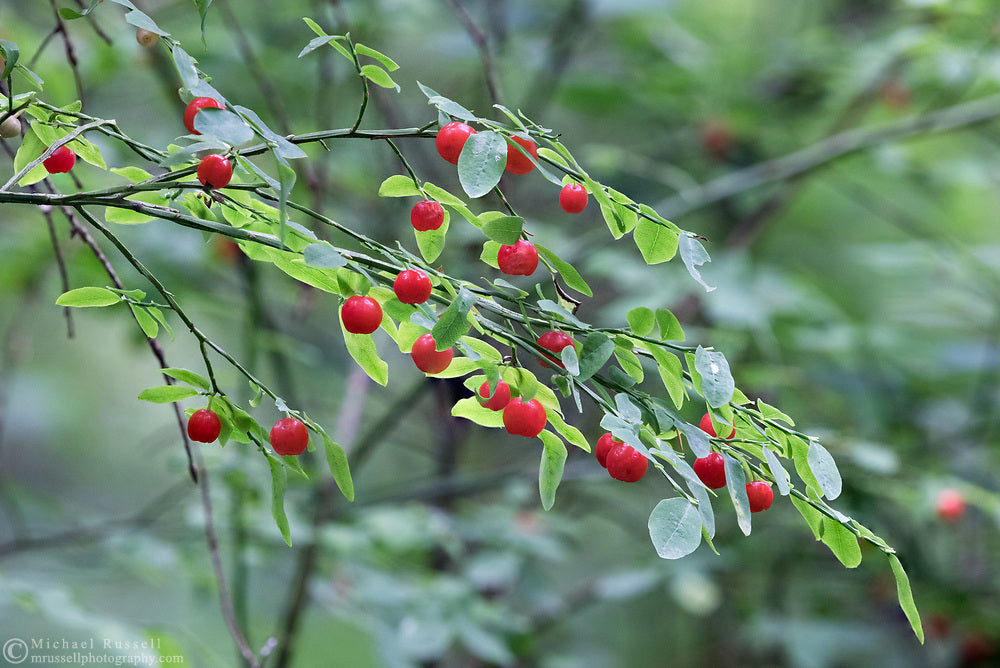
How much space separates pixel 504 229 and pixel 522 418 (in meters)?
0.11

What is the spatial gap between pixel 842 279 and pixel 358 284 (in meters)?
2.62

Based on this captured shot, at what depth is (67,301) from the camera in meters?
0.48

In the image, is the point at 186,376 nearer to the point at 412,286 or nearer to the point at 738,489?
the point at 412,286

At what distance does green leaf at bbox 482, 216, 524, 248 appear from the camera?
0.44 metres

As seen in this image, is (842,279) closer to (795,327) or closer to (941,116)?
(795,327)

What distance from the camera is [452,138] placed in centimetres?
46

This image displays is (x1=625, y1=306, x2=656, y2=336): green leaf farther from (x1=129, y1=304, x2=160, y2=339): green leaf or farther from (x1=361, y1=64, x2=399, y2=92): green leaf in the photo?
(x1=129, y1=304, x2=160, y2=339): green leaf

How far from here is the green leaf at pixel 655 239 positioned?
1.56 feet

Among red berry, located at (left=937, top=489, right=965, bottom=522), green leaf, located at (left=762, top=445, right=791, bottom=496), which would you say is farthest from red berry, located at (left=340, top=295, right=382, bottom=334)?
red berry, located at (left=937, top=489, right=965, bottom=522)

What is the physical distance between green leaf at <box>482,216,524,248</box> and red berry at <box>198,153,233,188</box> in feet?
0.46

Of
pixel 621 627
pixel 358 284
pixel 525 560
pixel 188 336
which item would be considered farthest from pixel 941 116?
pixel 188 336

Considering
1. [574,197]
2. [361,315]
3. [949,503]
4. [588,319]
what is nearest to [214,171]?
[361,315]

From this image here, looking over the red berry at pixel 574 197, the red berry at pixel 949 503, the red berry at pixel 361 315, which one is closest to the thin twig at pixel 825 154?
the red berry at pixel 949 503

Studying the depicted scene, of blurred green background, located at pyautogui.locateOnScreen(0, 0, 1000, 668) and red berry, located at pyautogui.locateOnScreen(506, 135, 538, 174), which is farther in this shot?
blurred green background, located at pyautogui.locateOnScreen(0, 0, 1000, 668)
